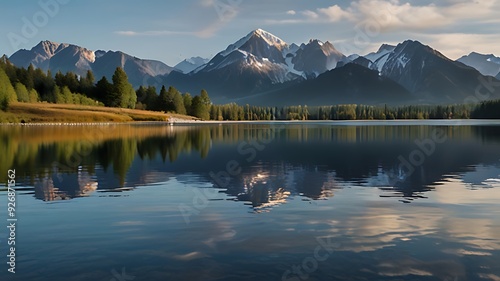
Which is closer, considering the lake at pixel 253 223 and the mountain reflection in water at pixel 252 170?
the lake at pixel 253 223

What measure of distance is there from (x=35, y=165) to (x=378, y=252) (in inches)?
1615

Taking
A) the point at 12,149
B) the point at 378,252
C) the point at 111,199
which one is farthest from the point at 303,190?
the point at 12,149

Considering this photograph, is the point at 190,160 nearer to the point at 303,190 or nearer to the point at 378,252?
the point at 303,190

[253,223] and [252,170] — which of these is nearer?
[253,223]

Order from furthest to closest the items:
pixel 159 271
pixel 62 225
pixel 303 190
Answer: pixel 303 190 < pixel 62 225 < pixel 159 271

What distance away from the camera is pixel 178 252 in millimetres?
18891

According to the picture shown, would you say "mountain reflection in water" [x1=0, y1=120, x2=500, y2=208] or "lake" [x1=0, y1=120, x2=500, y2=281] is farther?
"mountain reflection in water" [x1=0, y1=120, x2=500, y2=208]

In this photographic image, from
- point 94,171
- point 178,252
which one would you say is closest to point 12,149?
point 94,171

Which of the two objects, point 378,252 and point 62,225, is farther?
point 62,225

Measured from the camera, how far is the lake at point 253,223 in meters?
Result: 17.1

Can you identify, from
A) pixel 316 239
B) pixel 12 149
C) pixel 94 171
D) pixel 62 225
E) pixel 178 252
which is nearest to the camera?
pixel 178 252

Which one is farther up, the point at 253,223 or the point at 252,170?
the point at 252,170

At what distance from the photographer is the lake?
1706 cm

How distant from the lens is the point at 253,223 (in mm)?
23906
